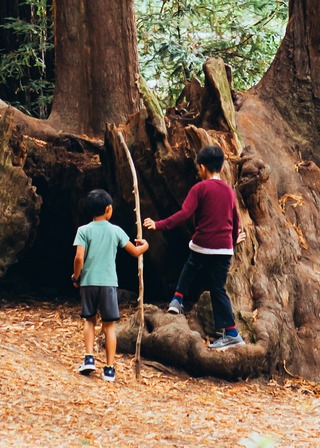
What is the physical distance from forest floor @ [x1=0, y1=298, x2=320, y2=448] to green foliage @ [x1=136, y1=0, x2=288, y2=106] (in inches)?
320

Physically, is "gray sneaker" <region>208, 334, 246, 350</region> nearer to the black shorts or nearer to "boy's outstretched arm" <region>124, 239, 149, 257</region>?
the black shorts

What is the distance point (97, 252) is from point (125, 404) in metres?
1.33

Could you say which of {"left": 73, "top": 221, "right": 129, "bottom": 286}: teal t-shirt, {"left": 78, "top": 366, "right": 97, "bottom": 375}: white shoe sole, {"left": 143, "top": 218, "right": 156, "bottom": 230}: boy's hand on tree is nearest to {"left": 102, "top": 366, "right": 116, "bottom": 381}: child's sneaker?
{"left": 78, "top": 366, "right": 97, "bottom": 375}: white shoe sole

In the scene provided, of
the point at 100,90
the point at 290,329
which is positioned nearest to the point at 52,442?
the point at 290,329

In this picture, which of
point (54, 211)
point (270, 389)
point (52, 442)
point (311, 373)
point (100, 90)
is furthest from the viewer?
point (100, 90)

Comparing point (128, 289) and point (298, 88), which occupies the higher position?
point (298, 88)

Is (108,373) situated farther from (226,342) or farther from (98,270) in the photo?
(226,342)

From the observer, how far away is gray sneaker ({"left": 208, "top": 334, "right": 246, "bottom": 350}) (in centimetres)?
779

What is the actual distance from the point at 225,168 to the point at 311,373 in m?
2.22

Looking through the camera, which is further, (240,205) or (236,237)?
(240,205)

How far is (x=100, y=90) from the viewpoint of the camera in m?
11.2

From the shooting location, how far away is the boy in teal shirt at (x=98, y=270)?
714 centimetres

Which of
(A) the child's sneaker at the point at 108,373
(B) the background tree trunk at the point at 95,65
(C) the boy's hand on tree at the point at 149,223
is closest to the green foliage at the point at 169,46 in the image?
(B) the background tree trunk at the point at 95,65

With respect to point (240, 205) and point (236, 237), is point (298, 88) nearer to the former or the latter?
point (240, 205)
